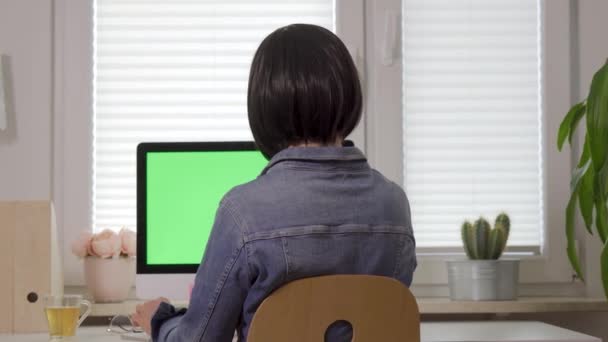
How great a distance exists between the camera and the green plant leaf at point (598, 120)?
2.12 m

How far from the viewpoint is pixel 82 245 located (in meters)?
2.36

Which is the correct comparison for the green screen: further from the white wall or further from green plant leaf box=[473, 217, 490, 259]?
green plant leaf box=[473, 217, 490, 259]

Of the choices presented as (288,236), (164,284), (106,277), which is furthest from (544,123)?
(288,236)

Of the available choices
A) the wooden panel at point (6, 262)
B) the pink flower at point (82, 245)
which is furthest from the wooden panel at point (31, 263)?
the pink flower at point (82, 245)

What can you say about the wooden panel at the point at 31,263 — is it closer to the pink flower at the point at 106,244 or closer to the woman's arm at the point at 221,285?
the pink flower at the point at 106,244

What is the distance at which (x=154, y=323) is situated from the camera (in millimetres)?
1412

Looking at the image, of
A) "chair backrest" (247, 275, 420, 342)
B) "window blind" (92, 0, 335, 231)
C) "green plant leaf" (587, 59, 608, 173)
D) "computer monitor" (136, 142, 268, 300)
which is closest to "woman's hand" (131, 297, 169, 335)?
"chair backrest" (247, 275, 420, 342)

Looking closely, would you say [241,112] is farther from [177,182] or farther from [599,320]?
[599,320]

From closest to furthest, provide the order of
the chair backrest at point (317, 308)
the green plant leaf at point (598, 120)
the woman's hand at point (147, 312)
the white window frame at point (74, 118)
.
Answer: the chair backrest at point (317, 308) → the woman's hand at point (147, 312) → the green plant leaf at point (598, 120) → the white window frame at point (74, 118)

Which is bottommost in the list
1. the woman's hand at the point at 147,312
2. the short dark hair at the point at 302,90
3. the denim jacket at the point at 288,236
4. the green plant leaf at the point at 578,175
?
the woman's hand at the point at 147,312

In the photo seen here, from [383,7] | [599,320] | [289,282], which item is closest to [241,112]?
[383,7]

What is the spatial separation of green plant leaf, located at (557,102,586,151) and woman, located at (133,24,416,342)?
116cm

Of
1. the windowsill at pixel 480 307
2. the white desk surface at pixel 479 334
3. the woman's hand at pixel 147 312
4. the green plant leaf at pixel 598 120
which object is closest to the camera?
the woman's hand at pixel 147 312

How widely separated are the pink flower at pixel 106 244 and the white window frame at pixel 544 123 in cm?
77
